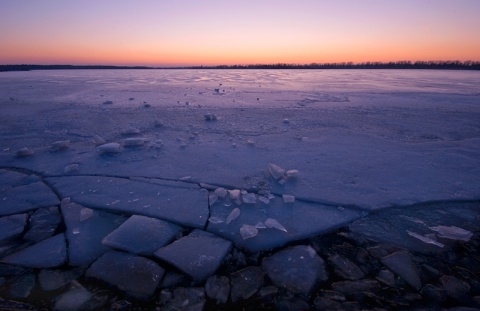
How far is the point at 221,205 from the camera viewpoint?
1.78m

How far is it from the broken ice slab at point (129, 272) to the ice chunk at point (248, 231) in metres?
0.48

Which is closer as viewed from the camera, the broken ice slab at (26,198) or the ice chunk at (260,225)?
the ice chunk at (260,225)

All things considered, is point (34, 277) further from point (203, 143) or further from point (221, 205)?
point (203, 143)

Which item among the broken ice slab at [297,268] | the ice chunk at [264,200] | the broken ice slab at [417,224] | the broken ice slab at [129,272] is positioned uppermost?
the ice chunk at [264,200]

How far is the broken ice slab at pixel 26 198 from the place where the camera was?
5.66ft

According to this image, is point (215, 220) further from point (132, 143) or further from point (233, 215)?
point (132, 143)

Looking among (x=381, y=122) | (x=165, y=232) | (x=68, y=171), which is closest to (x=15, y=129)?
(x=68, y=171)

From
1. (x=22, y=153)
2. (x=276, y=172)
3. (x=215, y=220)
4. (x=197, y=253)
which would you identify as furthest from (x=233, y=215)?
(x=22, y=153)

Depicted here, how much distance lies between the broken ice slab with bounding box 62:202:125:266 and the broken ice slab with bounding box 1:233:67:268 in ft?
0.14

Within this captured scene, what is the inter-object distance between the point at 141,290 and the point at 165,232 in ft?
1.29

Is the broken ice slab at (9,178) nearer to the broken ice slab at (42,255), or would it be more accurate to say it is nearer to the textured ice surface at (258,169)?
the textured ice surface at (258,169)

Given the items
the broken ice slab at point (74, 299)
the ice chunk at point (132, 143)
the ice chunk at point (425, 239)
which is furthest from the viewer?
the ice chunk at point (132, 143)

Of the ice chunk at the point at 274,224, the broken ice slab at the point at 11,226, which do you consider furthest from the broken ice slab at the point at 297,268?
the broken ice slab at the point at 11,226

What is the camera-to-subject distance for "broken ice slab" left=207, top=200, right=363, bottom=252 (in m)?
1.47
